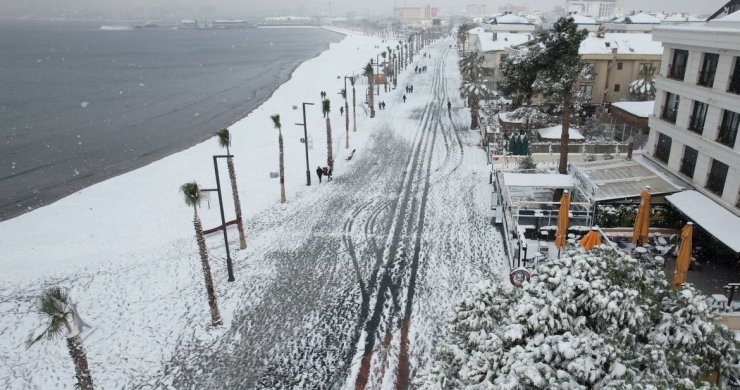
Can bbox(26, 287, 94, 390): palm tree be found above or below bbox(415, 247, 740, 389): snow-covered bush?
below

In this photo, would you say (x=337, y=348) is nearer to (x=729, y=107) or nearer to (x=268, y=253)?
(x=268, y=253)

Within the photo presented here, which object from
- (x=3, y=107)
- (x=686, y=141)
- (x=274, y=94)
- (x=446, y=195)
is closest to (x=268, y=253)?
(x=446, y=195)

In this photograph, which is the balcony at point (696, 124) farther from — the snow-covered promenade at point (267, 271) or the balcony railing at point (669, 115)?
the snow-covered promenade at point (267, 271)

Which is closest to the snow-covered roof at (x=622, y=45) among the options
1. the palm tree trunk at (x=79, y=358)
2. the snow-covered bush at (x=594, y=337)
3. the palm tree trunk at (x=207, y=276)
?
the palm tree trunk at (x=207, y=276)

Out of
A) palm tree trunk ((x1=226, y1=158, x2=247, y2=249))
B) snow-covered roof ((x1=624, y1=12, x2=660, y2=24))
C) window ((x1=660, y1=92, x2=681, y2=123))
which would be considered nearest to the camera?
palm tree trunk ((x1=226, y1=158, x2=247, y2=249))

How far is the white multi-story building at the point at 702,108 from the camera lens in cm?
2009

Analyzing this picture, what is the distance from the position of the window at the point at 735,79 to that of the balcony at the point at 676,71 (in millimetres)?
3547

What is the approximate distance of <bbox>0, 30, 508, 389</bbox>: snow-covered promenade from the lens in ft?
54.8

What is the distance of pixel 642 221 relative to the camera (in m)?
19.0

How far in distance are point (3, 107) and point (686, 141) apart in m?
99.7

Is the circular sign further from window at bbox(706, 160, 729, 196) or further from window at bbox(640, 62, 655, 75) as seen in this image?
window at bbox(640, 62, 655, 75)

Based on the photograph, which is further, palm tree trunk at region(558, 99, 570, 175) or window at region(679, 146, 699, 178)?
palm tree trunk at region(558, 99, 570, 175)

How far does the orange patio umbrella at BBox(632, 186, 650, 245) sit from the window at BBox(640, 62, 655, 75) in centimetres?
3251

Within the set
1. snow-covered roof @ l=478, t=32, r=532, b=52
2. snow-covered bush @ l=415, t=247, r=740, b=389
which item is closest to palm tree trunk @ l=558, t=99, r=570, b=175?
snow-covered bush @ l=415, t=247, r=740, b=389
